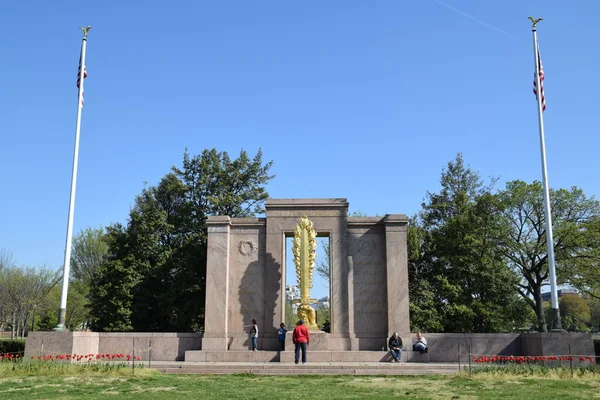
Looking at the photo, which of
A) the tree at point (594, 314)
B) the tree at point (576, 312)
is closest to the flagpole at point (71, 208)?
the tree at point (594, 314)

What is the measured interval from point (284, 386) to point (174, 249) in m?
22.3

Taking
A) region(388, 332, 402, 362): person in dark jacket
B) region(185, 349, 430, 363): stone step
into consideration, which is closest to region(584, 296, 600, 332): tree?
region(185, 349, 430, 363): stone step

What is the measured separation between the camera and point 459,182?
4194 centimetres

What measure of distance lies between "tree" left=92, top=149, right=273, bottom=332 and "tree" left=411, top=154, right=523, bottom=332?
1285 centimetres

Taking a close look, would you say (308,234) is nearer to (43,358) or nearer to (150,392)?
(43,358)

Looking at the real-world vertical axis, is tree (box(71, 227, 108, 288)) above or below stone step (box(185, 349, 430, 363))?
above

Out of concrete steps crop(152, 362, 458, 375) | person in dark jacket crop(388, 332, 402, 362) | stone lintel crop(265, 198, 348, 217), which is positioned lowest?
A: concrete steps crop(152, 362, 458, 375)

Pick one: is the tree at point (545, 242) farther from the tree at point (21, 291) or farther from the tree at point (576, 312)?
the tree at point (576, 312)

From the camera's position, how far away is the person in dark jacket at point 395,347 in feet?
77.1

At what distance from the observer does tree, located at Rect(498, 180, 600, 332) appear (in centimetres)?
3272

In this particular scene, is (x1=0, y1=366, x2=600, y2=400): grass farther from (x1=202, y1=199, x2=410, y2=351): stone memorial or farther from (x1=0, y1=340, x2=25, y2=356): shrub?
(x1=0, y1=340, x2=25, y2=356): shrub

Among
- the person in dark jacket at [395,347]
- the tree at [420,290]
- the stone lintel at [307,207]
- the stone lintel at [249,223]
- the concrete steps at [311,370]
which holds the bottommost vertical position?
the concrete steps at [311,370]

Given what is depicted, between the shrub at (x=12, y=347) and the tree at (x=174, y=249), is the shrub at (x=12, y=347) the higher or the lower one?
the lower one

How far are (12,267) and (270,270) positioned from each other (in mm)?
38634
